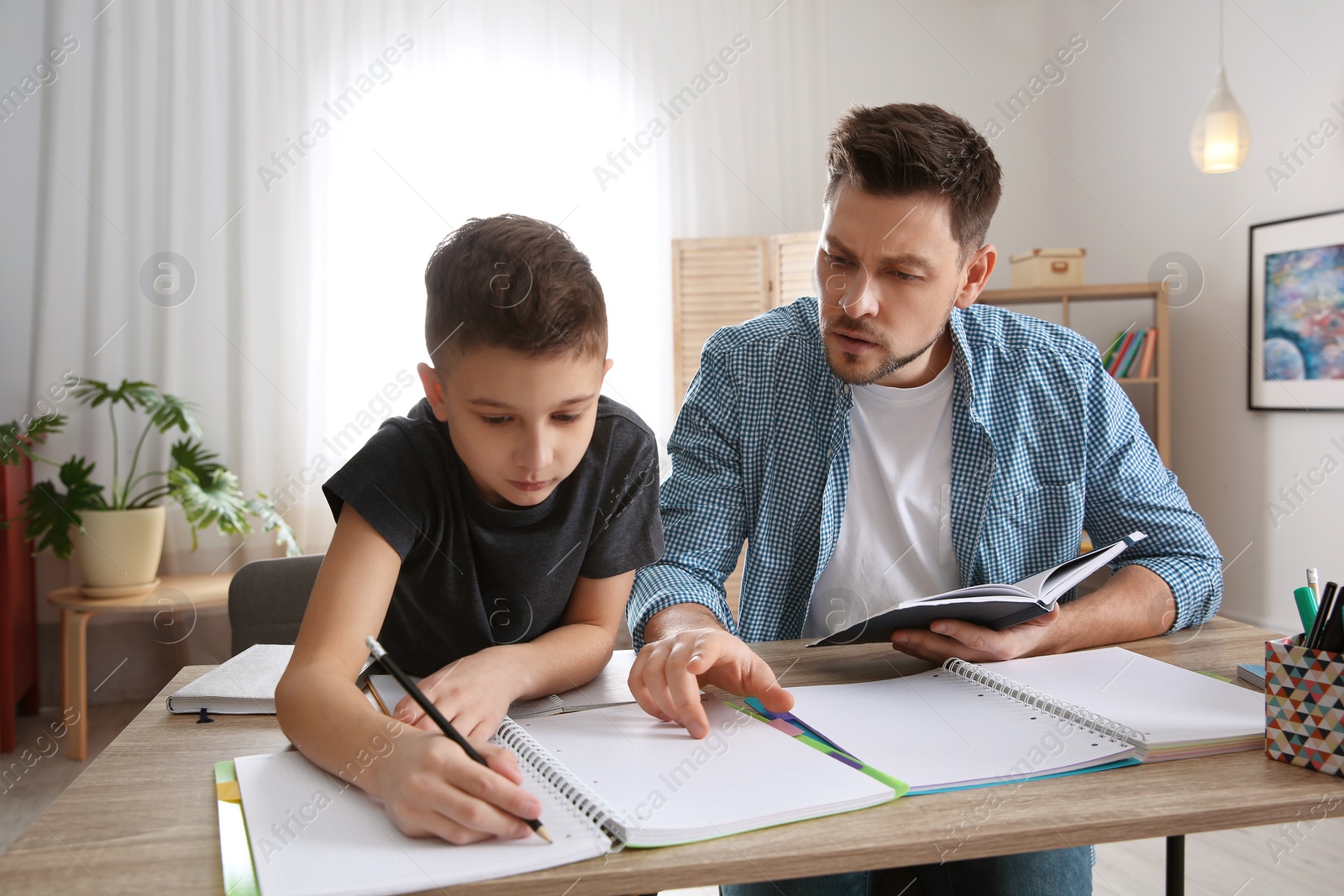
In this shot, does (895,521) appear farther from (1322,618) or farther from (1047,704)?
(1322,618)

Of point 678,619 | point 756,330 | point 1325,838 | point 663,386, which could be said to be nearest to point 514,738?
point 678,619

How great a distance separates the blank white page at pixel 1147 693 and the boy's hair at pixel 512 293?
554 mm

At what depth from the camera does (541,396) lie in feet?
2.95

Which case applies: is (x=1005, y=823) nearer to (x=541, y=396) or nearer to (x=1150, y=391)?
(x=541, y=396)

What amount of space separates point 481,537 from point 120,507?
2.89 metres

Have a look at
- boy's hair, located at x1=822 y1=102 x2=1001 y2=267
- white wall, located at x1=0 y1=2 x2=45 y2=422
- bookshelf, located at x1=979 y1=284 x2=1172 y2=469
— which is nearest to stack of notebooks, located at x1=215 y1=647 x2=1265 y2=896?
boy's hair, located at x1=822 y1=102 x2=1001 y2=267

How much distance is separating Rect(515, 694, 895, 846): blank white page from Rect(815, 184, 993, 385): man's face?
64 cm

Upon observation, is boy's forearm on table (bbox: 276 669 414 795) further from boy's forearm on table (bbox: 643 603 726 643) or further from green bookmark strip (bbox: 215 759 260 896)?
boy's forearm on table (bbox: 643 603 726 643)

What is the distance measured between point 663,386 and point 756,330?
2.72 metres

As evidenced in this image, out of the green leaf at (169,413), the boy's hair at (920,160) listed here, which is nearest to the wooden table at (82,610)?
the green leaf at (169,413)

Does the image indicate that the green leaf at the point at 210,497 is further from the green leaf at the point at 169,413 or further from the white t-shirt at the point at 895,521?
the white t-shirt at the point at 895,521

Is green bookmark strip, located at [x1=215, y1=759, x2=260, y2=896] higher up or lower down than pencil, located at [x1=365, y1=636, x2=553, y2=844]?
lower down

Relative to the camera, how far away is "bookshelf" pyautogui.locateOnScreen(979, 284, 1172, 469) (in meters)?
3.92

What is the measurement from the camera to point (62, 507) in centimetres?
332
